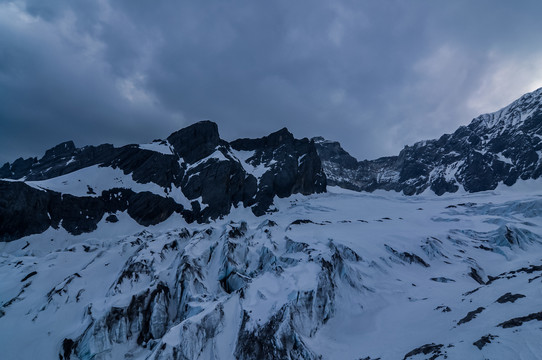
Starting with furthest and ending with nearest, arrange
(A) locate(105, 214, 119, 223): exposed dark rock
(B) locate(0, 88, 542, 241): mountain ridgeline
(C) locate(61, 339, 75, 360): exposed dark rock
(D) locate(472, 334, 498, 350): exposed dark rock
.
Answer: (A) locate(105, 214, 119, 223): exposed dark rock < (B) locate(0, 88, 542, 241): mountain ridgeline < (C) locate(61, 339, 75, 360): exposed dark rock < (D) locate(472, 334, 498, 350): exposed dark rock

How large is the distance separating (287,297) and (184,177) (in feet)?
344

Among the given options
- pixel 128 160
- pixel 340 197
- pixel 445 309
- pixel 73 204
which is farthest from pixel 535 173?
pixel 73 204

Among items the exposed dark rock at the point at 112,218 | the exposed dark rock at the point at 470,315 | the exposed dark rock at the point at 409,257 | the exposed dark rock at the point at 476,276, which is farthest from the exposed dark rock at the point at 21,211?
the exposed dark rock at the point at 476,276

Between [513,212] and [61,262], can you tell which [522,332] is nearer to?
[61,262]

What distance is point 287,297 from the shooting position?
27141 mm

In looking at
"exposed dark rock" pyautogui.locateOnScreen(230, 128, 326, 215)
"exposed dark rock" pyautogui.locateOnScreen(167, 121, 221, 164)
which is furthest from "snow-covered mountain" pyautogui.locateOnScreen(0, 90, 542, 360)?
"exposed dark rock" pyautogui.locateOnScreen(230, 128, 326, 215)

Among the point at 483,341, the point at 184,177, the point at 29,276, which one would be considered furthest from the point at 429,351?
the point at 184,177

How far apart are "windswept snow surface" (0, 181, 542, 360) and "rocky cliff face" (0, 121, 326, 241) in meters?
35.1

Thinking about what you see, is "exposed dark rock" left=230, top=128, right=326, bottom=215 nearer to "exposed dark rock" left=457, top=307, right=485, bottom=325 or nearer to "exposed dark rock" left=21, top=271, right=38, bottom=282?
"exposed dark rock" left=21, top=271, right=38, bottom=282

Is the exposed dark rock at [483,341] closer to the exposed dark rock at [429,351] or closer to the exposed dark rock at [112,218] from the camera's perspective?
the exposed dark rock at [429,351]

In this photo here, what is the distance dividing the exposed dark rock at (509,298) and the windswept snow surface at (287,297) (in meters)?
0.15

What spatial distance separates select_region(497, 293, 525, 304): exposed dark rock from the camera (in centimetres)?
1952

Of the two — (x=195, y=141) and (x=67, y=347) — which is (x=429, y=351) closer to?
(x=67, y=347)

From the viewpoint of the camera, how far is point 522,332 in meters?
14.4
